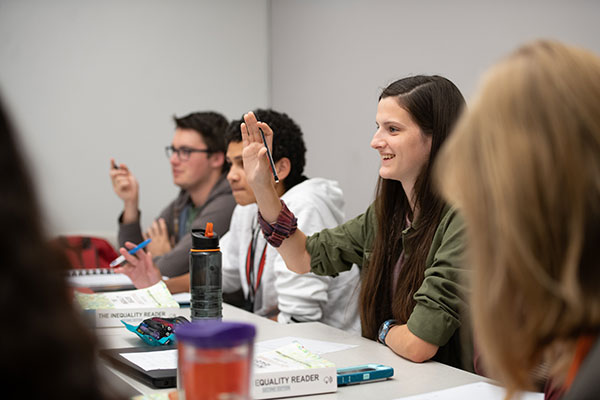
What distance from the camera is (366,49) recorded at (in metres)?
3.77

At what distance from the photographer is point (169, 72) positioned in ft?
15.4

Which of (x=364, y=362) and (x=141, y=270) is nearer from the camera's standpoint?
(x=364, y=362)

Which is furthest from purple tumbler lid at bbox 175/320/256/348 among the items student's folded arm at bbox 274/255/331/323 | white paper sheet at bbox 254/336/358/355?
student's folded arm at bbox 274/255/331/323

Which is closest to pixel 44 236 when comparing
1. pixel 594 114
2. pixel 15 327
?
pixel 15 327

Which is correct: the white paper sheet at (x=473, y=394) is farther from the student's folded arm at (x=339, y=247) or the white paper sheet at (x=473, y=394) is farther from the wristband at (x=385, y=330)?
the student's folded arm at (x=339, y=247)

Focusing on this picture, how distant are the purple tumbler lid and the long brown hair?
114 centimetres

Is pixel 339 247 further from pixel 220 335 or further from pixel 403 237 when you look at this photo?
pixel 220 335

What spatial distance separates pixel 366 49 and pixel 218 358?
10.9 ft

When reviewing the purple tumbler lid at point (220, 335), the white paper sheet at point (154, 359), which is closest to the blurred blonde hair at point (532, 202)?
the purple tumbler lid at point (220, 335)

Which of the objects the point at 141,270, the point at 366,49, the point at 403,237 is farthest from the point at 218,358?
the point at 366,49

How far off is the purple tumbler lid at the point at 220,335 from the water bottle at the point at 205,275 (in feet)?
3.30

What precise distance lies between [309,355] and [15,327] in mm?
961

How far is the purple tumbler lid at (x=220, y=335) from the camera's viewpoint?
0.65 m

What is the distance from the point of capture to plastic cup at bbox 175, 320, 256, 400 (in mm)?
652
